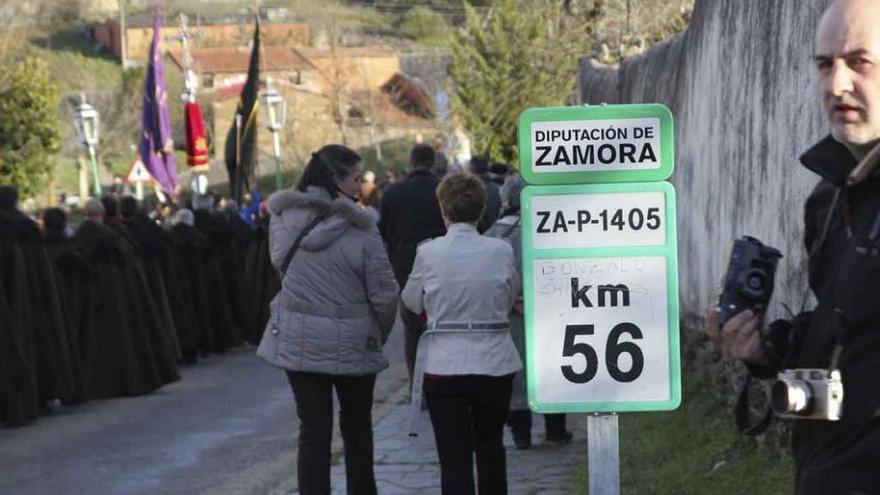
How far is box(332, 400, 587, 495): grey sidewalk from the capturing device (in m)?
9.97

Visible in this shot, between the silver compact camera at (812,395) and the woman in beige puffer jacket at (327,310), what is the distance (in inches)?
190

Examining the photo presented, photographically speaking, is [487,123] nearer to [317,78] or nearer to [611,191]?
[611,191]

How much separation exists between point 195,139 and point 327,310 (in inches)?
775

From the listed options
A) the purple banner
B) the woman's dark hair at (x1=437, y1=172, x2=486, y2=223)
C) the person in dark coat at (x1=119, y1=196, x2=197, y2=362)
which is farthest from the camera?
the purple banner

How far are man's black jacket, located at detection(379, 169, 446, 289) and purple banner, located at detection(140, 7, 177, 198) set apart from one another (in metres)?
15.8

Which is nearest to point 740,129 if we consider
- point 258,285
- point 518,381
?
point 518,381

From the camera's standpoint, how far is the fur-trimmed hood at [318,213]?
8.66 m

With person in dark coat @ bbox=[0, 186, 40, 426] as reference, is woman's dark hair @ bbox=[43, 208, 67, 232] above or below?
above

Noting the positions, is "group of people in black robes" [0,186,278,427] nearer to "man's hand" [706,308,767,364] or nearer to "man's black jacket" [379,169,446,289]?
"man's black jacket" [379,169,446,289]

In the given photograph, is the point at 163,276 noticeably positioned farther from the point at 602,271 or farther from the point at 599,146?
the point at 602,271

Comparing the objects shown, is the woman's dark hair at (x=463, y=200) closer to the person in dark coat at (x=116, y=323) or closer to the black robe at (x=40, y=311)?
the black robe at (x=40, y=311)

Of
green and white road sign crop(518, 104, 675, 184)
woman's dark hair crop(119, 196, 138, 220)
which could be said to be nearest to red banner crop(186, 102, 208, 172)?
woman's dark hair crop(119, 196, 138, 220)

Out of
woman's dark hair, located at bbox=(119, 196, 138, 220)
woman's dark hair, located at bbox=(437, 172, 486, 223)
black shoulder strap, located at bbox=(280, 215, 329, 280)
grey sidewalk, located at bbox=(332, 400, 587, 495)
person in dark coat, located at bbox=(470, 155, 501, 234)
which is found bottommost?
grey sidewalk, located at bbox=(332, 400, 587, 495)

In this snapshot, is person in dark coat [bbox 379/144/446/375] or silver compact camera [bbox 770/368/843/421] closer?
silver compact camera [bbox 770/368/843/421]
